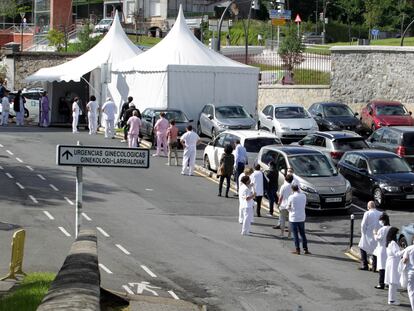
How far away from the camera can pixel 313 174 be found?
79.0 ft

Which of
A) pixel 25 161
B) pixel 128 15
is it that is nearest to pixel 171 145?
pixel 25 161

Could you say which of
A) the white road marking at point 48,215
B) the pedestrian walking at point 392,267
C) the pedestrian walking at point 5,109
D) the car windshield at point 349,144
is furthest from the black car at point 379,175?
the pedestrian walking at point 5,109

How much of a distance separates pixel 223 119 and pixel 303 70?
54.1ft

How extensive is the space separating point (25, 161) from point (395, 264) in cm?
1634

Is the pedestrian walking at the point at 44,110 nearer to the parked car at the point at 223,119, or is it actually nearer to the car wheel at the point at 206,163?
the parked car at the point at 223,119

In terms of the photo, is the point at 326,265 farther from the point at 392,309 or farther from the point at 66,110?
the point at 66,110

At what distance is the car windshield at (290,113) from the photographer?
118 ft

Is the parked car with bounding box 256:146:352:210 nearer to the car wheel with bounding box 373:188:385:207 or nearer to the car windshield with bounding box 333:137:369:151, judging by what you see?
the car wheel with bounding box 373:188:385:207

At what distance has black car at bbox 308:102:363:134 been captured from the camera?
37375 mm

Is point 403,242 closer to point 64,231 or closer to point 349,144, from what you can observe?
point 64,231

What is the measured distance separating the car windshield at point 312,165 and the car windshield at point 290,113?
11.1m

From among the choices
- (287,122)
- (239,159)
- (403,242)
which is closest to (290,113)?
(287,122)

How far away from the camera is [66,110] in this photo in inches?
1646

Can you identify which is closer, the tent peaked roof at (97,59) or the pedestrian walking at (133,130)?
the pedestrian walking at (133,130)
